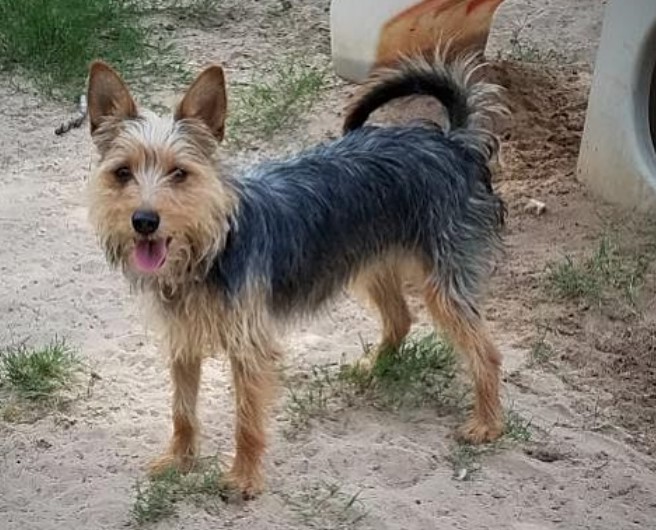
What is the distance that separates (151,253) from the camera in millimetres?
4160

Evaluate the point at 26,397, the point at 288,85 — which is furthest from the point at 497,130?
the point at 26,397

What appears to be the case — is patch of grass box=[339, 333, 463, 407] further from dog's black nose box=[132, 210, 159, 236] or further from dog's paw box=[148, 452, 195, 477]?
dog's black nose box=[132, 210, 159, 236]

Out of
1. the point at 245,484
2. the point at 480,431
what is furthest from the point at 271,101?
the point at 245,484

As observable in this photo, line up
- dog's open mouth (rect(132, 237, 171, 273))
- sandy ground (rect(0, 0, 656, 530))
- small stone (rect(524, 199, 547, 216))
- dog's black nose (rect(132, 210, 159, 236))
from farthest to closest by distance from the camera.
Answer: small stone (rect(524, 199, 547, 216)) → sandy ground (rect(0, 0, 656, 530)) → dog's open mouth (rect(132, 237, 171, 273)) → dog's black nose (rect(132, 210, 159, 236))

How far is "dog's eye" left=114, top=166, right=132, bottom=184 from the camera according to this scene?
162 inches

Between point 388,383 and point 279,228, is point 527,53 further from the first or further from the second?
point 279,228

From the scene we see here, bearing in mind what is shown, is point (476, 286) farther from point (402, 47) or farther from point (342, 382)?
point (402, 47)

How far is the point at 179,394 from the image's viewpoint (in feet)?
15.5

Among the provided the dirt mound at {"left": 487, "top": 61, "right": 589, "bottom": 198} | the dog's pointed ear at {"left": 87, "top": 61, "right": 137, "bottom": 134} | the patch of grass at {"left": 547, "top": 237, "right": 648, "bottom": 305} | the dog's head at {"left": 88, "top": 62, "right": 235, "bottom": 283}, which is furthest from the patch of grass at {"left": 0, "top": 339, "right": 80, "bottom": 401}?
the dirt mound at {"left": 487, "top": 61, "right": 589, "bottom": 198}

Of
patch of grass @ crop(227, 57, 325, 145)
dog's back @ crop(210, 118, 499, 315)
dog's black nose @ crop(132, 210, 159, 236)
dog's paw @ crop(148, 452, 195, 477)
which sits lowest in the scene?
dog's paw @ crop(148, 452, 195, 477)

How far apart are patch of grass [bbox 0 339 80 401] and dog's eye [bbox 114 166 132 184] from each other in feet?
4.22

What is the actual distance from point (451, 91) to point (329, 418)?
132 centimetres

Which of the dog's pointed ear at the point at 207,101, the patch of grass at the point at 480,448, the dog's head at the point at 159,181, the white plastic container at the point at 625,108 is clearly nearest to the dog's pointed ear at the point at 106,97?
the dog's head at the point at 159,181

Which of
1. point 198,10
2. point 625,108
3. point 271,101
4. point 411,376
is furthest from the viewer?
point 198,10
